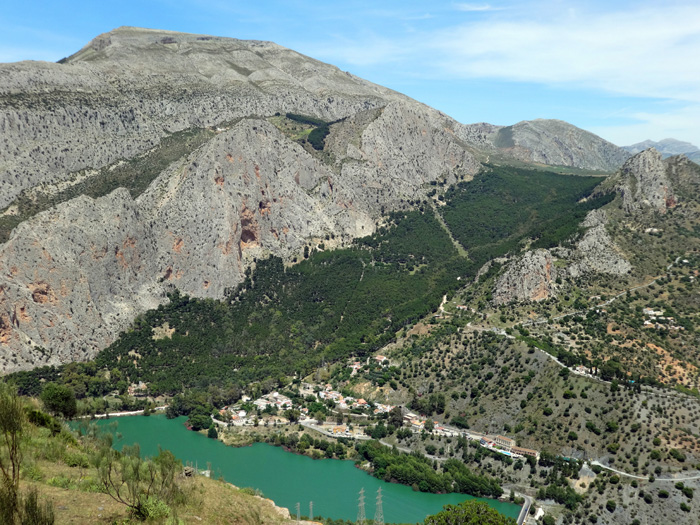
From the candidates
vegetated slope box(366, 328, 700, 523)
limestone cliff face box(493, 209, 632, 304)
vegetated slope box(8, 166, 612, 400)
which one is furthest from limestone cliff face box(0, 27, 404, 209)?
limestone cliff face box(493, 209, 632, 304)

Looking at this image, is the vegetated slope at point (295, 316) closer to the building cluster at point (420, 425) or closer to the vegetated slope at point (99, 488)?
the building cluster at point (420, 425)

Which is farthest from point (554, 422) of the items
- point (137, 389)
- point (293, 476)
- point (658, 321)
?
point (137, 389)

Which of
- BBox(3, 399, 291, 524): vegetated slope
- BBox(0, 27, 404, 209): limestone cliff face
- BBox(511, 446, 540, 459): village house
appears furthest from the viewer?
BBox(0, 27, 404, 209): limestone cliff face

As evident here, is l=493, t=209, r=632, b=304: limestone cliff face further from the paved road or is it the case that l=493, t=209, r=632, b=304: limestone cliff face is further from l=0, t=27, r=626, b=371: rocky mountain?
l=0, t=27, r=626, b=371: rocky mountain

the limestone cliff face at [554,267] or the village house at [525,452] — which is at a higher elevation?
the limestone cliff face at [554,267]

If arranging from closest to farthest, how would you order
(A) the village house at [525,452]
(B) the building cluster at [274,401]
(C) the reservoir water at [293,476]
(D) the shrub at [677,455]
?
1. (D) the shrub at [677,455]
2. (C) the reservoir water at [293,476]
3. (A) the village house at [525,452]
4. (B) the building cluster at [274,401]

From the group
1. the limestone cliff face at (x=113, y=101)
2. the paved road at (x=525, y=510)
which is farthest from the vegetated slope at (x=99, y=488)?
the limestone cliff face at (x=113, y=101)
